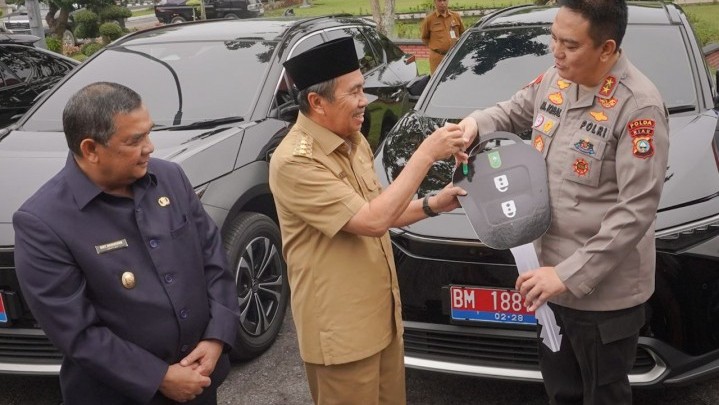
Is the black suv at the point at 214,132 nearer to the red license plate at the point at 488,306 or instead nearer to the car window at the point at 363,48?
the car window at the point at 363,48

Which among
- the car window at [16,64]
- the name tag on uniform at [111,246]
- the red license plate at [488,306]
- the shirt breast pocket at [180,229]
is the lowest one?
the red license plate at [488,306]

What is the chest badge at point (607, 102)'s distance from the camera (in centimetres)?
202

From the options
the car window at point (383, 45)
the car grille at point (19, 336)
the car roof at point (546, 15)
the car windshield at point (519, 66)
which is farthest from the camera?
the car window at point (383, 45)

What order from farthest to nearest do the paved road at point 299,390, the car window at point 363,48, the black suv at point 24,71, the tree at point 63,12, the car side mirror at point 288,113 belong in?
the tree at point 63,12 → the black suv at point 24,71 → the car window at point 363,48 → the car side mirror at point 288,113 → the paved road at point 299,390

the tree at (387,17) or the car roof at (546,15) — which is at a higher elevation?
the car roof at (546,15)

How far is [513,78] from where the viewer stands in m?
4.05

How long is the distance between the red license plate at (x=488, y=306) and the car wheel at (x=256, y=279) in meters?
1.13

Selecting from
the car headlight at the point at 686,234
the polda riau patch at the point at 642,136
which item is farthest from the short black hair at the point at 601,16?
the car headlight at the point at 686,234

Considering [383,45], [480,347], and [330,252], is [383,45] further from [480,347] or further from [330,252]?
[330,252]

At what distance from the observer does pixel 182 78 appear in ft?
14.6

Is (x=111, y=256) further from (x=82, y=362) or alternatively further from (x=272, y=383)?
(x=272, y=383)

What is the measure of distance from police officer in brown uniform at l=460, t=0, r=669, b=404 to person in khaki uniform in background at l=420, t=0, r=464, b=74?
20.7ft

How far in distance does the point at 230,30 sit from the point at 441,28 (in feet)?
13.2

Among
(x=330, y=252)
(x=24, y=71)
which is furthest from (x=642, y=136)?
(x=24, y=71)
